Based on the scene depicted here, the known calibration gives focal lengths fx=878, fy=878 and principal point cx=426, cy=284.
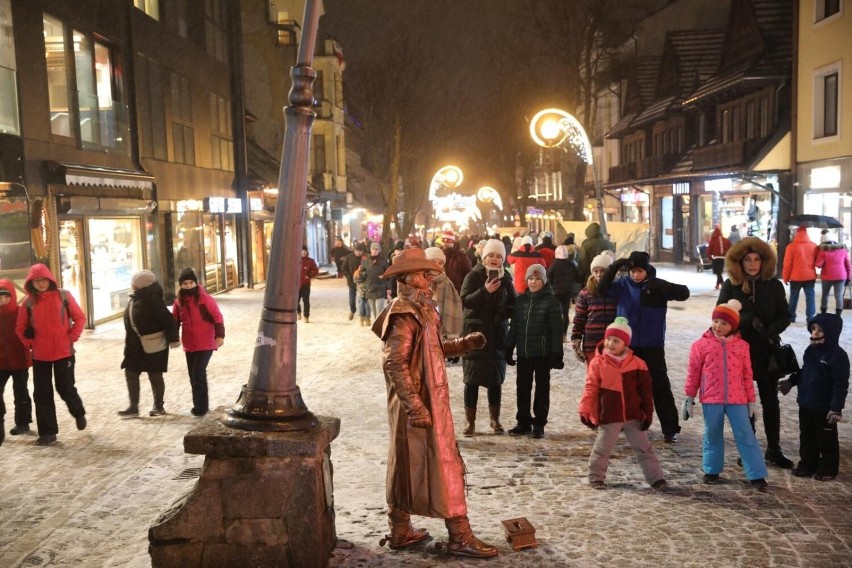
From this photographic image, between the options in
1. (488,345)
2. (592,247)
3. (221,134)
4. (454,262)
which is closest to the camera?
(488,345)

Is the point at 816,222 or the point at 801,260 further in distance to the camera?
the point at 816,222

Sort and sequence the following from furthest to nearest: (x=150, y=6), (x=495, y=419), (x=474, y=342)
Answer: (x=150, y=6), (x=495, y=419), (x=474, y=342)

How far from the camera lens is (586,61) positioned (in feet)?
108

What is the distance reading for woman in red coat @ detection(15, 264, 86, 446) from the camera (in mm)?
8414

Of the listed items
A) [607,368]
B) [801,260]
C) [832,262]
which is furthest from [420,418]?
[832,262]

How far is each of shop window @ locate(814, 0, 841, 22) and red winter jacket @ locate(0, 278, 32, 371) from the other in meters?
21.5

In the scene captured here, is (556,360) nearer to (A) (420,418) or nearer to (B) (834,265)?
(A) (420,418)

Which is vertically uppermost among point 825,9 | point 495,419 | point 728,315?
point 825,9

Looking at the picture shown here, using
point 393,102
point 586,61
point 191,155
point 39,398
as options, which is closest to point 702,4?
point 586,61

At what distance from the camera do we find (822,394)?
6.77 m

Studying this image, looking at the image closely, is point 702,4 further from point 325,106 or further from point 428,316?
point 428,316

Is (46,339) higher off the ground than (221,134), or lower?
lower

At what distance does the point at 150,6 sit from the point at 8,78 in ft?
25.5

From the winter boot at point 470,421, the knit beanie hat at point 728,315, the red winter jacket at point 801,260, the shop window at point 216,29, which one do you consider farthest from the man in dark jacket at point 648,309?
the shop window at point 216,29
